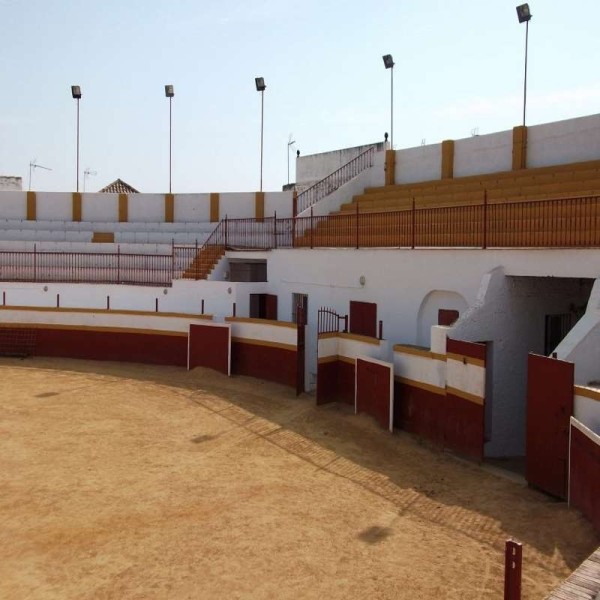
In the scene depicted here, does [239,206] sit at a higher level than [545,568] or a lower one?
higher

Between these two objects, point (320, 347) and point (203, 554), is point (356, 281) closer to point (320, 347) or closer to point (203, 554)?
point (320, 347)

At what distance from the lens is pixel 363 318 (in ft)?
51.6

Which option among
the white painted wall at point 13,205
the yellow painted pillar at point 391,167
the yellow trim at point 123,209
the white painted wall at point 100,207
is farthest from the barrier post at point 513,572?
the white painted wall at point 13,205

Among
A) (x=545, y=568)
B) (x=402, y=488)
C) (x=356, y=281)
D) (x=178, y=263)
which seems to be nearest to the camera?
(x=545, y=568)

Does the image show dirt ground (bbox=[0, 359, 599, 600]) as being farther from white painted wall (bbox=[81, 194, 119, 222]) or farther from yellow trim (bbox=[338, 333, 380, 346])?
white painted wall (bbox=[81, 194, 119, 222])

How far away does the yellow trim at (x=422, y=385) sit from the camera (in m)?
11.6

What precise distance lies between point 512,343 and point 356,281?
4.50 metres

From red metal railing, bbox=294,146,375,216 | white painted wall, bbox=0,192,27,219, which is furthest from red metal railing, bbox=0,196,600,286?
white painted wall, bbox=0,192,27,219

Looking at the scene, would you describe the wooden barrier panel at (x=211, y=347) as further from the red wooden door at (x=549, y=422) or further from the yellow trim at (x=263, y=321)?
the red wooden door at (x=549, y=422)

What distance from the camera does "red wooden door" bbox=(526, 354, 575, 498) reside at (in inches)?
351

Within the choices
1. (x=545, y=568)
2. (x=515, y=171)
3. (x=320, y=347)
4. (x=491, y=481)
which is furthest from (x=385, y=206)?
(x=545, y=568)

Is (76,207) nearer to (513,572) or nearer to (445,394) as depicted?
(445,394)

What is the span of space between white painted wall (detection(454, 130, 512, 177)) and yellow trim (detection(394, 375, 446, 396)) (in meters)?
9.88

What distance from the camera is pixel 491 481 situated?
9922 millimetres
